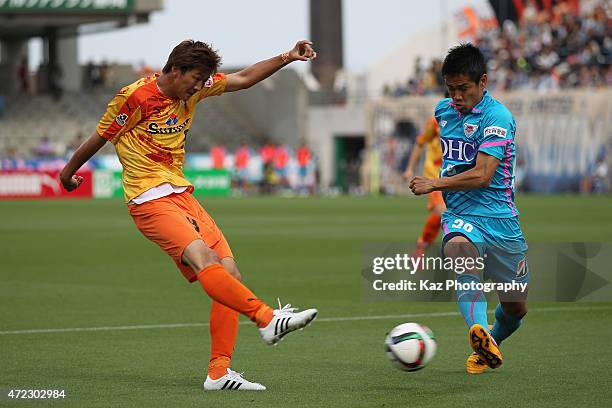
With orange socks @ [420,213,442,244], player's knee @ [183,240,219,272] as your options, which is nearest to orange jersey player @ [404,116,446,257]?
orange socks @ [420,213,442,244]

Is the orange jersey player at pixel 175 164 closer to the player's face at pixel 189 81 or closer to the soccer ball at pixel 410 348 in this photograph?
the player's face at pixel 189 81

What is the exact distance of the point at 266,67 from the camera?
802 cm

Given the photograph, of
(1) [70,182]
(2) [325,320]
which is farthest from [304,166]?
(1) [70,182]

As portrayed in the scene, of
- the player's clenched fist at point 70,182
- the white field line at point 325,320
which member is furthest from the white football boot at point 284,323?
the white field line at point 325,320

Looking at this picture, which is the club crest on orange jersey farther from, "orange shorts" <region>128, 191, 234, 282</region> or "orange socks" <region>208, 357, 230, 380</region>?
"orange socks" <region>208, 357, 230, 380</region>

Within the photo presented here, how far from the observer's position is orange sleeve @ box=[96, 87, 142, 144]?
7598 millimetres

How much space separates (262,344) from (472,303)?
2.45 meters

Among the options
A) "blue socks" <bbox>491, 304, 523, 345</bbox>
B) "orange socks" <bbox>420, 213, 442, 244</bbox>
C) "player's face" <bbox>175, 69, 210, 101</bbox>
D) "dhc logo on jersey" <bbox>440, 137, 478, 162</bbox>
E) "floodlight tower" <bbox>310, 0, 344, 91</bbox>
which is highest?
"floodlight tower" <bbox>310, 0, 344, 91</bbox>

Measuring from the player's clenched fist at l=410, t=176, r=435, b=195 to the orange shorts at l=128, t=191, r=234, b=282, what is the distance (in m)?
1.26

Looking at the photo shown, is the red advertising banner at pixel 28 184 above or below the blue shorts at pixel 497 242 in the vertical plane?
below

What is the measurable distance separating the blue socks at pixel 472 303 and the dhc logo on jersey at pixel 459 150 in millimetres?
789

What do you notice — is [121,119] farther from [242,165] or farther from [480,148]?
[242,165]

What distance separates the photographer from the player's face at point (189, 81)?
24.4 feet

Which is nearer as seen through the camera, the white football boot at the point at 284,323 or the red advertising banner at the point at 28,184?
the white football boot at the point at 284,323
